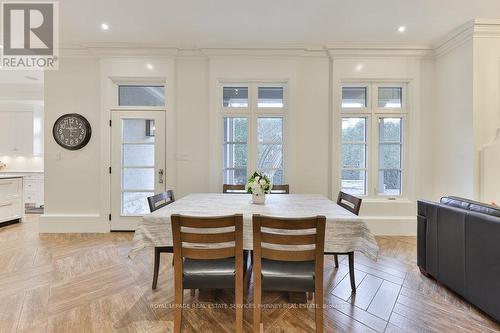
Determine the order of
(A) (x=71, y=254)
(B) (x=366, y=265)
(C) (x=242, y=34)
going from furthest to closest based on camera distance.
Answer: (C) (x=242, y=34), (A) (x=71, y=254), (B) (x=366, y=265)

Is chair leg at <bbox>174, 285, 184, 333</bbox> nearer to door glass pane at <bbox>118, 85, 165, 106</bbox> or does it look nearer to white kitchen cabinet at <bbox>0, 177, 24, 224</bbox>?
door glass pane at <bbox>118, 85, 165, 106</bbox>

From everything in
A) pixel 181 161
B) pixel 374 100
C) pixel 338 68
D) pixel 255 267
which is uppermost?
pixel 338 68

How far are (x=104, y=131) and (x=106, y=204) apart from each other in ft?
3.88

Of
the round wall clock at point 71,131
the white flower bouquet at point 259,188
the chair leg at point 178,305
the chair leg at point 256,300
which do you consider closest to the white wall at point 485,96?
the white flower bouquet at point 259,188

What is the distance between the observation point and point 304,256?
4.99ft

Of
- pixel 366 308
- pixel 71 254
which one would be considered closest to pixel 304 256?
pixel 366 308

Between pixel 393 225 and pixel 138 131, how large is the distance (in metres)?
4.41

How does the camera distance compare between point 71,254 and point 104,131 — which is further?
point 104,131

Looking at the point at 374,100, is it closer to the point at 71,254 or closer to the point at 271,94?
the point at 271,94

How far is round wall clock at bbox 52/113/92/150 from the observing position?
150 inches

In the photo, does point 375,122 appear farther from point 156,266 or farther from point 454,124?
point 156,266

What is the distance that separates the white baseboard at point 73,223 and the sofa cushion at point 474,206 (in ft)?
14.9

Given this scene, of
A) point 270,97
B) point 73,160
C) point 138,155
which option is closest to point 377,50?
point 270,97
